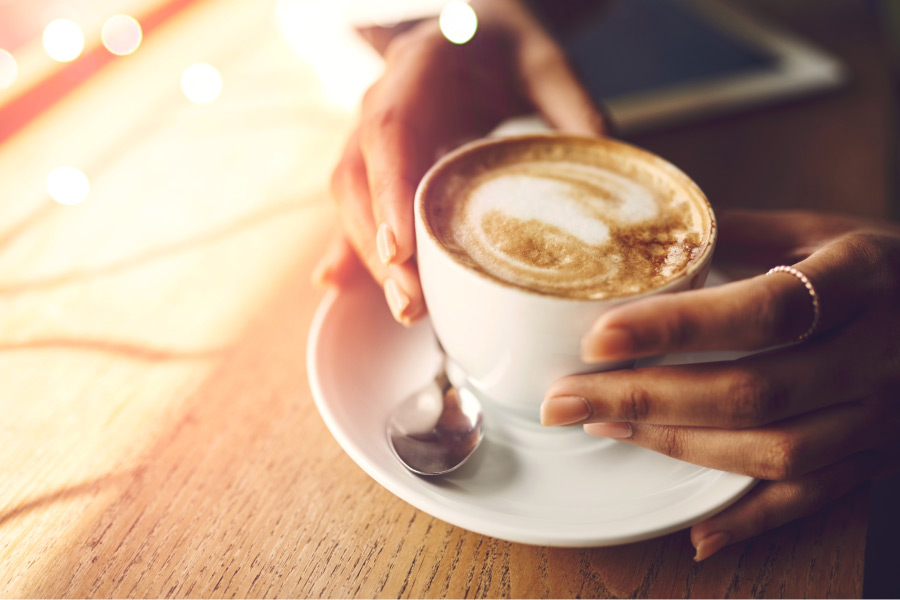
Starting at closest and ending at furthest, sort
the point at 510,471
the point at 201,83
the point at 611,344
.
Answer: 1. the point at 611,344
2. the point at 510,471
3. the point at 201,83

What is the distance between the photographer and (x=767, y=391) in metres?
0.60

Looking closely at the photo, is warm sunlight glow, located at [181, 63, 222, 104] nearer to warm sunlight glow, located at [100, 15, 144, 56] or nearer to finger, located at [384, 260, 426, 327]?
warm sunlight glow, located at [100, 15, 144, 56]

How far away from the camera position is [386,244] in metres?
A: 0.76

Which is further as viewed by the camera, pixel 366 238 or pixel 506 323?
pixel 366 238

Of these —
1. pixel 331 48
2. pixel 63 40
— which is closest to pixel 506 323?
pixel 331 48

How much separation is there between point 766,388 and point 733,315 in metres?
0.08

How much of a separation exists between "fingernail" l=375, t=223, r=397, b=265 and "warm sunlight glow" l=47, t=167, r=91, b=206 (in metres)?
0.63

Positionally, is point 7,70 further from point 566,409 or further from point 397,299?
point 566,409

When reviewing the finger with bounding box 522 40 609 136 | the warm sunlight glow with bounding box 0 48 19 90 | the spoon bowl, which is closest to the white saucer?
the spoon bowl

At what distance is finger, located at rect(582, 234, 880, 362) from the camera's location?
57cm

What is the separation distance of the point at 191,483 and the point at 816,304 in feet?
2.32

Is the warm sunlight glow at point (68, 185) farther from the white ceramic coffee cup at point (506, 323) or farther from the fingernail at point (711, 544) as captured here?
the fingernail at point (711, 544)

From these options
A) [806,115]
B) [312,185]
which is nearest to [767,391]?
[312,185]

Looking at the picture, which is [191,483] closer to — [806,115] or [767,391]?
[767,391]
